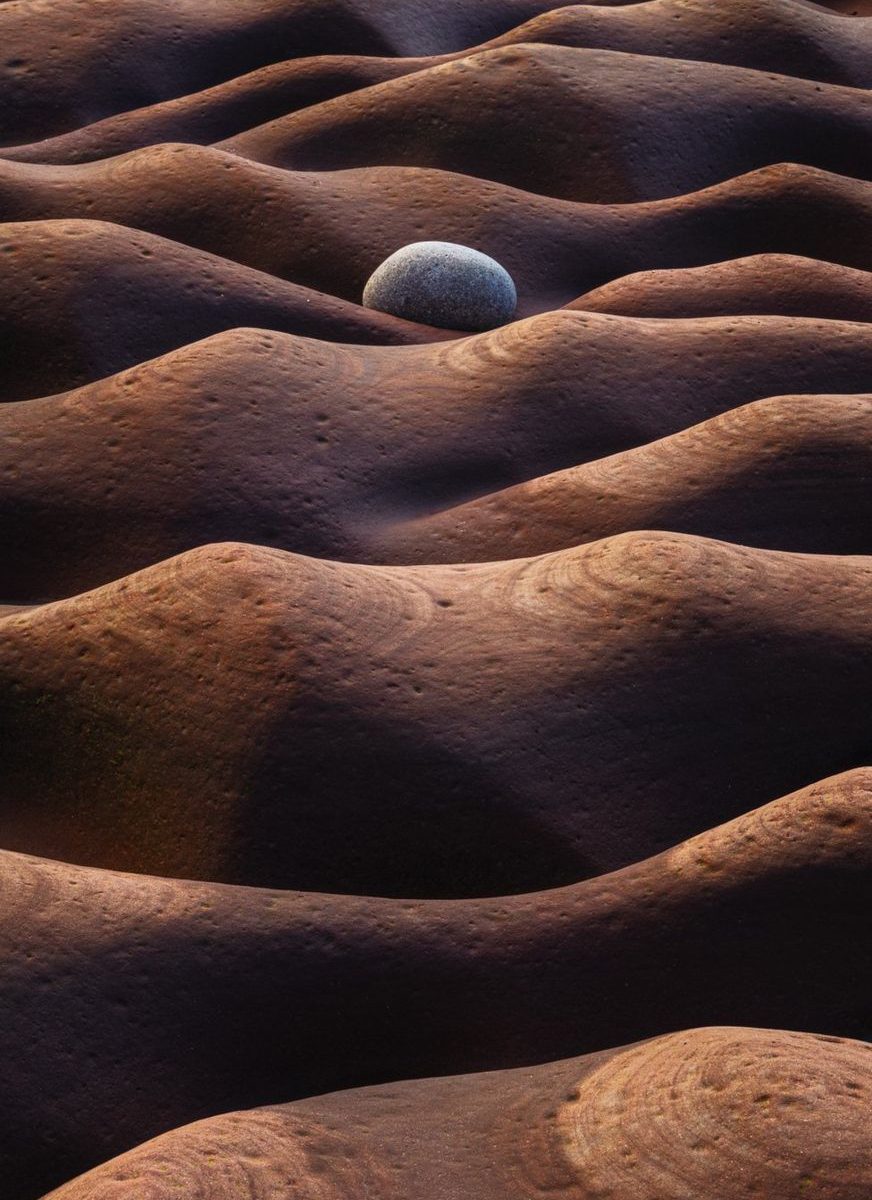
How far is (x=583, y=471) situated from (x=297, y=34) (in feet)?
4.40

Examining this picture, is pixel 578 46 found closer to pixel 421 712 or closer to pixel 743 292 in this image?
pixel 743 292

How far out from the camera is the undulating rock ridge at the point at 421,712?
1.21 meters

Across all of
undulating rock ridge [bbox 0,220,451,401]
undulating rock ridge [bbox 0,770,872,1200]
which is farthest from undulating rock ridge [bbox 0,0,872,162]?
undulating rock ridge [bbox 0,770,872,1200]

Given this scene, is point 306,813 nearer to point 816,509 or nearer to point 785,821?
point 785,821

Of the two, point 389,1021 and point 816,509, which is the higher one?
point 816,509

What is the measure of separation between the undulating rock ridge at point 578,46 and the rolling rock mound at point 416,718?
14.0 inches

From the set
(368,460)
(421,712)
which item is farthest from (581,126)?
(421,712)

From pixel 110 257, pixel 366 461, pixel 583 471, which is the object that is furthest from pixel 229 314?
pixel 583 471

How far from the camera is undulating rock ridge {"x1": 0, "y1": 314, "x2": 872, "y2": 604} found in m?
1.51

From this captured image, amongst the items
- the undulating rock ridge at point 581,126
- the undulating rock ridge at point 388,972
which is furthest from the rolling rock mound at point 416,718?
the undulating rock ridge at point 581,126

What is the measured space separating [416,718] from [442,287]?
2.70 ft

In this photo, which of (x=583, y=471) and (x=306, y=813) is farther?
(x=583, y=471)

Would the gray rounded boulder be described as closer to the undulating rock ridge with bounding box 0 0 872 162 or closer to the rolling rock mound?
the rolling rock mound

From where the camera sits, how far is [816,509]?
1.53 m
